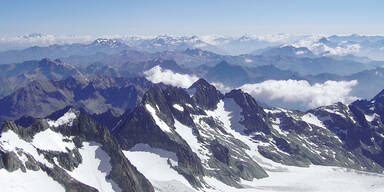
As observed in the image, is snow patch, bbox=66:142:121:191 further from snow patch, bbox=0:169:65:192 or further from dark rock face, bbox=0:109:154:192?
snow patch, bbox=0:169:65:192

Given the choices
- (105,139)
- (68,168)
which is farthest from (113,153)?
(68,168)

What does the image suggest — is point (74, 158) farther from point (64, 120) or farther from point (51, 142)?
point (64, 120)

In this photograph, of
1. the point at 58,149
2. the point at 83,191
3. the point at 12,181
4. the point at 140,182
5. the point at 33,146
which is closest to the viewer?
the point at 12,181

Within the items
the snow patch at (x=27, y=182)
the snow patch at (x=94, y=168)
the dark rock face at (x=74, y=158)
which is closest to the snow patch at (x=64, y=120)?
the dark rock face at (x=74, y=158)

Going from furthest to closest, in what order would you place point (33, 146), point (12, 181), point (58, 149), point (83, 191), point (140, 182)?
1. point (140, 182)
2. point (58, 149)
3. point (33, 146)
4. point (83, 191)
5. point (12, 181)

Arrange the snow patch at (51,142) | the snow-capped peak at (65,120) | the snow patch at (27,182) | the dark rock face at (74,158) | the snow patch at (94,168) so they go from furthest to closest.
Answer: the snow-capped peak at (65,120) → the snow patch at (94,168) → the snow patch at (51,142) → the dark rock face at (74,158) → the snow patch at (27,182)

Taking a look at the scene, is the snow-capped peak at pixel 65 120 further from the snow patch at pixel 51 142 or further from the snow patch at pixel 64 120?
the snow patch at pixel 51 142

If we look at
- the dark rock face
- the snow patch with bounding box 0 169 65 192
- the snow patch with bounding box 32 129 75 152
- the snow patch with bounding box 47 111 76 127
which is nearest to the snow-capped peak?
the snow patch with bounding box 47 111 76 127

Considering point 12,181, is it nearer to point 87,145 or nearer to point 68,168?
point 68,168
